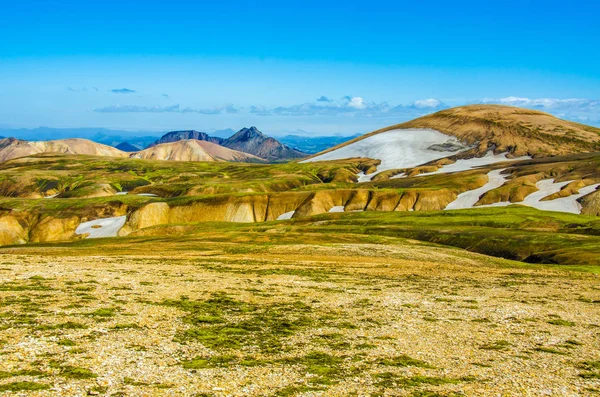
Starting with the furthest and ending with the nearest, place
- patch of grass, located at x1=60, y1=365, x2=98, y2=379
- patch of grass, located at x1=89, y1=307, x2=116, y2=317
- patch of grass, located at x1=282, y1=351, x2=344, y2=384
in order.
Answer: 1. patch of grass, located at x1=89, y1=307, x2=116, y2=317
2. patch of grass, located at x1=282, y1=351, x2=344, y2=384
3. patch of grass, located at x1=60, y1=365, x2=98, y2=379

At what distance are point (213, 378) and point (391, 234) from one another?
381 feet

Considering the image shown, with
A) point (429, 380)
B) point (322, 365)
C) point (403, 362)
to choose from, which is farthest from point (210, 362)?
point (429, 380)

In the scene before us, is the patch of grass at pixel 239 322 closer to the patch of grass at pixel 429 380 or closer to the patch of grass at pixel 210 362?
the patch of grass at pixel 210 362

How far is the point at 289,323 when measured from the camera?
39.5 m

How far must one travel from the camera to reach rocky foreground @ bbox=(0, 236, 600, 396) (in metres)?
26.4

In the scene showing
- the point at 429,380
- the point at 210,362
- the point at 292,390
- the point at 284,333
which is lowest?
the point at 284,333

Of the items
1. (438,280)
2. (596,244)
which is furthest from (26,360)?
(596,244)

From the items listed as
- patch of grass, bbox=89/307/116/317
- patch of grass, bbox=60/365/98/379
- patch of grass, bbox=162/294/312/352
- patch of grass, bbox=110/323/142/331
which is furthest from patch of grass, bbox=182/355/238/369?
patch of grass, bbox=89/307/116/317

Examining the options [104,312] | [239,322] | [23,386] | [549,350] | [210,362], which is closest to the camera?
[23,386]

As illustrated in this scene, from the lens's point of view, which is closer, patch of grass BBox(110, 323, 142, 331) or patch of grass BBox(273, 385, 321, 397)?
patch of grass BBox(273, 385, 321, 397)

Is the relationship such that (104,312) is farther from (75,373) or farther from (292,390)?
(292,390)

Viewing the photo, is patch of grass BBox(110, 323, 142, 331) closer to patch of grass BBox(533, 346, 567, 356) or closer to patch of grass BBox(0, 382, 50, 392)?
patch of grass BBox(0, 382, 50, 392)

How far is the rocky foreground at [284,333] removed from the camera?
86.7 feet

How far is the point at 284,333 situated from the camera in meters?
36.6
